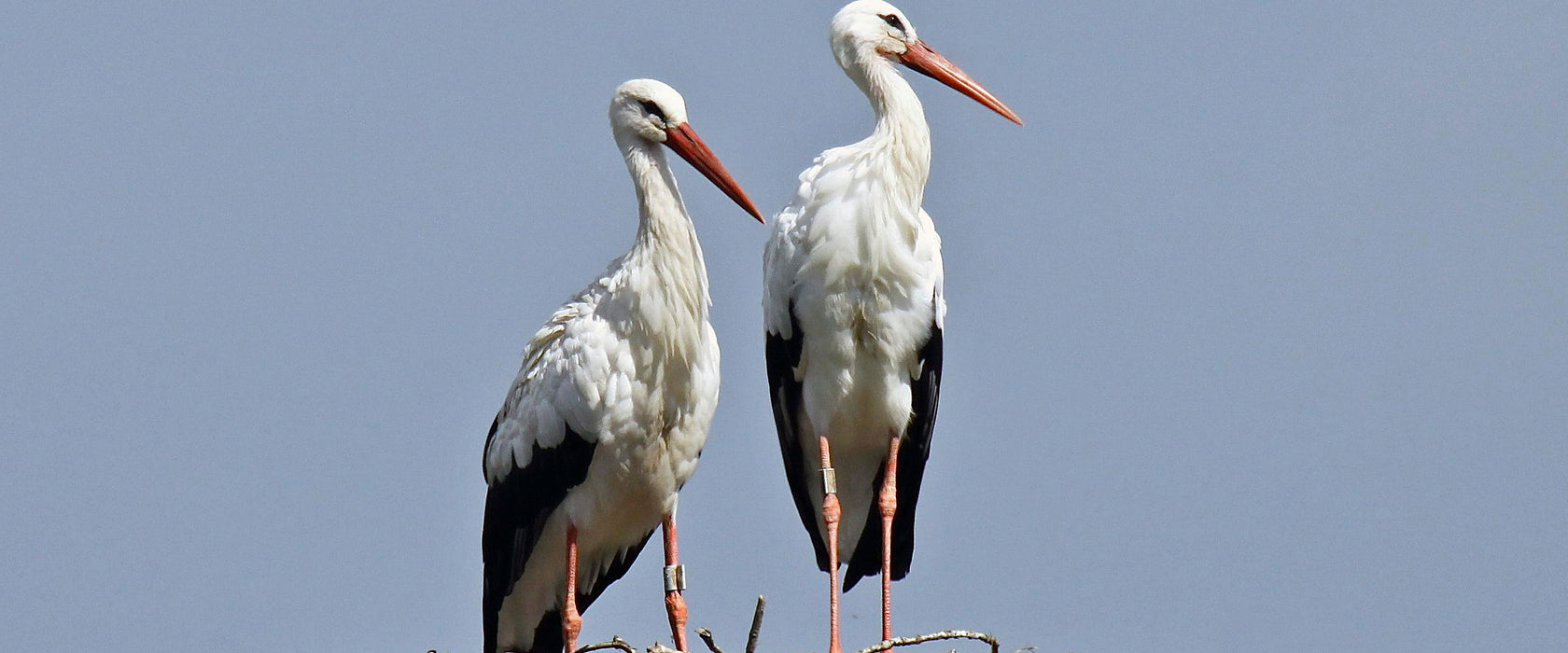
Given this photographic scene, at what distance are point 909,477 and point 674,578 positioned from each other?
2.61 ft

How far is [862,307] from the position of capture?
637cm

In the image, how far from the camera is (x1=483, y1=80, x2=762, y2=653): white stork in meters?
6.25

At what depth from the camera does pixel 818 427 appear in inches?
258

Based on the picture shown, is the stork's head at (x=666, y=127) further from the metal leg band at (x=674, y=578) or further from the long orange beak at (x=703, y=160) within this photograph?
the metal leg band at (x=674, y=578)

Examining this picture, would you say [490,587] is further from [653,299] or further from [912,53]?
[912,53]

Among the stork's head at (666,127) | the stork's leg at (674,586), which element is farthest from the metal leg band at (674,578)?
the stork's head at (666,127)

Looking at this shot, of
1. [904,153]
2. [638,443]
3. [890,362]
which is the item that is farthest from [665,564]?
[904,153]

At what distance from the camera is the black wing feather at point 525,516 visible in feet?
21.0

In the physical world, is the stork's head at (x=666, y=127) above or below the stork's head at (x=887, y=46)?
below

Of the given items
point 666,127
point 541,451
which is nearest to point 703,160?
point 666,127

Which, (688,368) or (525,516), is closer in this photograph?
(688,368)

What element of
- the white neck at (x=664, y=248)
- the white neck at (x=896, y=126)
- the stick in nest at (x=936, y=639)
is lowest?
the stick in nest at (x=936, y=639)

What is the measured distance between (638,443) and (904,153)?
3.61ft

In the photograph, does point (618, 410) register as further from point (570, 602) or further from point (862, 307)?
point (862, 307)
